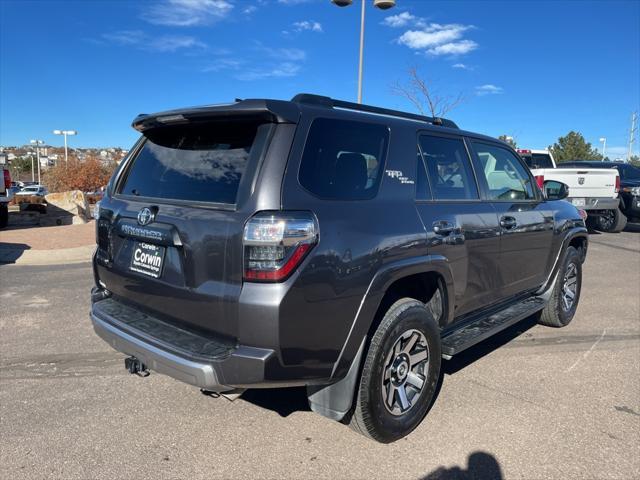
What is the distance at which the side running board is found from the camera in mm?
3262

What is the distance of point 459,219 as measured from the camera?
→ 3357 mm

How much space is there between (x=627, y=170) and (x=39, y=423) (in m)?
16.9

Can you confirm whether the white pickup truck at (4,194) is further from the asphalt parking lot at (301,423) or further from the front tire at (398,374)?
the front tire at (398,374)

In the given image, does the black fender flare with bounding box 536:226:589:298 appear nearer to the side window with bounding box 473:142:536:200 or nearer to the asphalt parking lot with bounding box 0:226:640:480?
the asphalt parking lot with bounding box 0:226:640:480

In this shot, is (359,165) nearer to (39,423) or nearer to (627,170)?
(39,423)

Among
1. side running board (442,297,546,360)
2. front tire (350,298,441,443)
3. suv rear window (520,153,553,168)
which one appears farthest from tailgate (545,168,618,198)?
front tire (350,298,441,443)

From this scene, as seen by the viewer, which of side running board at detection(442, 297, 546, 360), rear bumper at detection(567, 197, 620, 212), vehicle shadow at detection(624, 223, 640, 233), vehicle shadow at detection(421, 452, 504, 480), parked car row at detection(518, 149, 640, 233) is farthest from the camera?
vehicle shadow at detection(624, 223, 640, 233)

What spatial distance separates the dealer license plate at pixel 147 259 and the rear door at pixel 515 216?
255 cm

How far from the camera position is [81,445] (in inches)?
111

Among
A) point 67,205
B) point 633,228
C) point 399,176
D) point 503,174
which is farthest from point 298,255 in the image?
point 67,205

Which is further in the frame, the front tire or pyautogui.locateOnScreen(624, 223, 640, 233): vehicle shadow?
pyautogui.locateOnScreen(624, 223, 640, 233): vehicle shadow

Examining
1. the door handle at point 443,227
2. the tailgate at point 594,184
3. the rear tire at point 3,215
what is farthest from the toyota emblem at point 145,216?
the rear tire at point 3,215

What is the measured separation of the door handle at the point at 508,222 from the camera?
12.7 feet

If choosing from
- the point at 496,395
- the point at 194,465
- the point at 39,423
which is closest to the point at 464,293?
the point at 496,395
